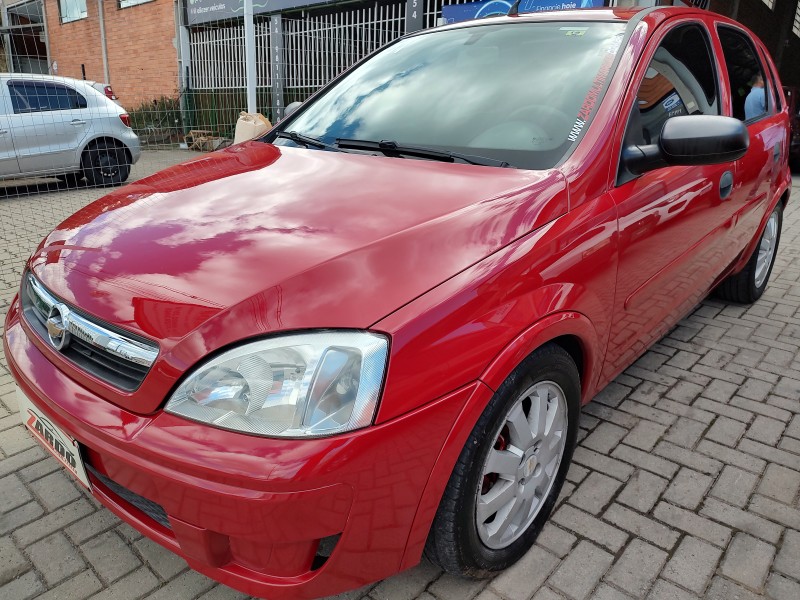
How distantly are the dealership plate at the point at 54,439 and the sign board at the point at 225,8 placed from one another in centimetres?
1139

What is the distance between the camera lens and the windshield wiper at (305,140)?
2.45 meters

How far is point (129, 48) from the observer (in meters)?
17.0

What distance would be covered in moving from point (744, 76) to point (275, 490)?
3.50 metres

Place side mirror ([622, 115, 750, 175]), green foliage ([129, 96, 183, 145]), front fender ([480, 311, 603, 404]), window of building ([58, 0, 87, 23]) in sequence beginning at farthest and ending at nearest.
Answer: window of building ([58, 0, 87, 23])
green foliage ([129, 96, 183, 145])
side mirror ([622, 115, 750, 175])
front fender ([480, 311, 603, 404])

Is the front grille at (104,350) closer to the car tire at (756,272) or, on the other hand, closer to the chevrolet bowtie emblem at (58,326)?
the chevrolet bowtie emblem at (58,326)

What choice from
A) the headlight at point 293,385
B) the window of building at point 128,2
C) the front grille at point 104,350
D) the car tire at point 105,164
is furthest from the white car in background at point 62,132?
the window of building at point 128,2

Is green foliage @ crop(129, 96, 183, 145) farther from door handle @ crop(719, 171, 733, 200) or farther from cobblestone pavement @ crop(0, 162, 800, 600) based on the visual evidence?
door handle @ crop(719, 171, 733, 200)

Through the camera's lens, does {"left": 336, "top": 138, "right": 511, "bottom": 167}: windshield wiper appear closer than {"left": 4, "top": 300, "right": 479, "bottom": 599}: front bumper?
No

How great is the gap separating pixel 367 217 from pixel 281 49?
11.0 meters

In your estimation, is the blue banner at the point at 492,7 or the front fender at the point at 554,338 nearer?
the front fender at the point at 554,338

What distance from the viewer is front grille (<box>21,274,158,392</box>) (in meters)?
1.47

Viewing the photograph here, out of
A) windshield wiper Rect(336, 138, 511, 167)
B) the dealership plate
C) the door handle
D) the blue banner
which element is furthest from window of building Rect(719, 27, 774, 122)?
the blue banner

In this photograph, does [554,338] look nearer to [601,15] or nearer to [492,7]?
[601,15]

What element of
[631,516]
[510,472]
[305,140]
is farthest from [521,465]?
[305,140]
